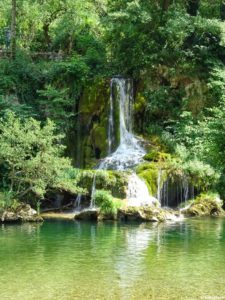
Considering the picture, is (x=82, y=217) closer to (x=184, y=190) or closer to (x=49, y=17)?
(x=184, y=190)

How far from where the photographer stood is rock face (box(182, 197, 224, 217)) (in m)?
22.0

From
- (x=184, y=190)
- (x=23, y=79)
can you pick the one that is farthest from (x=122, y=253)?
(x=23, y=79)

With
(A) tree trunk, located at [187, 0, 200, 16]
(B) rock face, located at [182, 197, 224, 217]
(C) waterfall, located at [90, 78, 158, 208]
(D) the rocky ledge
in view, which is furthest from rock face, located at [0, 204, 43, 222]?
(A) tree trunk, located at [187, 0, 200, 16]

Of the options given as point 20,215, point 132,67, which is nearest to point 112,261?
point 20,215

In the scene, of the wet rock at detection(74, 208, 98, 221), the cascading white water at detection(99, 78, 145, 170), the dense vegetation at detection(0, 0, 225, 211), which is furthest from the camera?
the dense vegetation at detection(0, 0, 225, 211)

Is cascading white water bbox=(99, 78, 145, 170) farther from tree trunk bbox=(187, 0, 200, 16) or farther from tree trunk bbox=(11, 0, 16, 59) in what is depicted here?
tree trunk bbox=(187, 0, 200, 16)

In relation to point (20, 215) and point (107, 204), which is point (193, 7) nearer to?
point (107, 204)

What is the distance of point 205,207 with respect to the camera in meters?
22.2

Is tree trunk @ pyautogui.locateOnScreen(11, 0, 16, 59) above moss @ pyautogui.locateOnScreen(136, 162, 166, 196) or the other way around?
above

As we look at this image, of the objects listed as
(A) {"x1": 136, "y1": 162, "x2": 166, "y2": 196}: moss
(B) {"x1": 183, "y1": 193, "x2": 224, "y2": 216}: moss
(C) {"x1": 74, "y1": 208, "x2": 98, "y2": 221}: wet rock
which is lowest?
(C) {"x1": 74, "y1": 208, "x2": 98, "y2": 221}: wet rock

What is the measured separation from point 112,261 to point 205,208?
1025 centimetres

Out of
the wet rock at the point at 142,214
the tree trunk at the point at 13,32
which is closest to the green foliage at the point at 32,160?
the wet rock at the point at 142,214

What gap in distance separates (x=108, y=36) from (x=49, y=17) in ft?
11.7

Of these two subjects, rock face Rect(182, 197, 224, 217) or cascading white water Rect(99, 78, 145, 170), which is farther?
cascading white water Rect(99, 78, 145, 170)
